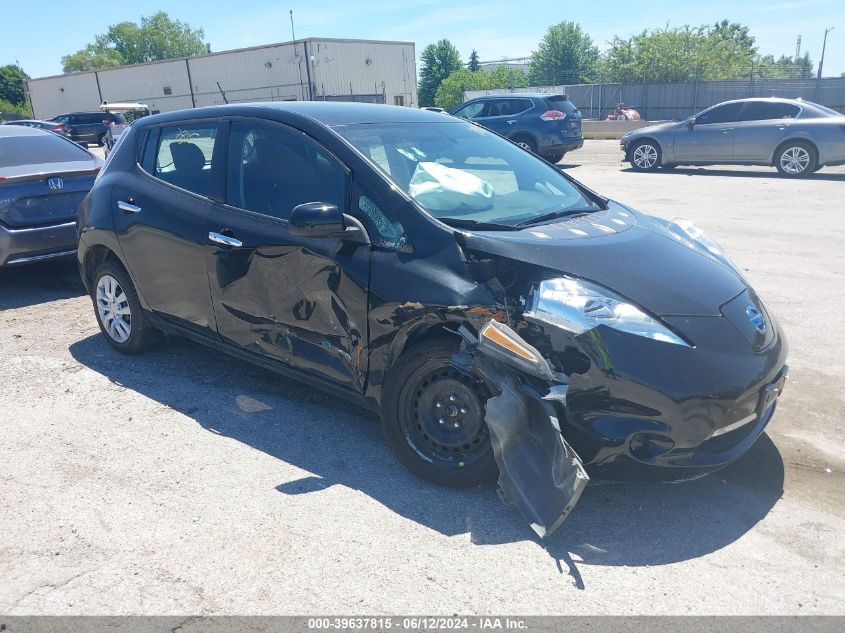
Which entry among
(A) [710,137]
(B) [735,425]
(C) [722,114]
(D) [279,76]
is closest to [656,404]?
(B) [735,425]

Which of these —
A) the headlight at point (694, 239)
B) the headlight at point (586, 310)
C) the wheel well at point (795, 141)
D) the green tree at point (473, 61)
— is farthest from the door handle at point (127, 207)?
the green tree at point (473, 61)

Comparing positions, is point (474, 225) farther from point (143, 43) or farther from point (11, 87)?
point (143, 43)

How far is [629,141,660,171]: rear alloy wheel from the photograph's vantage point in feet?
53.3

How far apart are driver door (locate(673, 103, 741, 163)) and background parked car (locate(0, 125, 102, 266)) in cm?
1252

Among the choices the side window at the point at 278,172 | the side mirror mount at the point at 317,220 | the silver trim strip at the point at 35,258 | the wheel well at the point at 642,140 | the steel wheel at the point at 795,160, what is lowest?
the steel wheel at the point at 795,160

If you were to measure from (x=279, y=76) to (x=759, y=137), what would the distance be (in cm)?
3346

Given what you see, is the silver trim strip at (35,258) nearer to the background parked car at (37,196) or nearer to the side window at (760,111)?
the background parked car at (37,196)

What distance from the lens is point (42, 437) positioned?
416 centimetres

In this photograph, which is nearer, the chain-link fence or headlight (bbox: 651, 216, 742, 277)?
headlight (bbox: 651, 216, 742, 277)

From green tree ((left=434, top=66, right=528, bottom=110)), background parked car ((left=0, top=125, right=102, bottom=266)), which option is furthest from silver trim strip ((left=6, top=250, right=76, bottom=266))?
green tree ((left=434, top=66, right=528, bottom=110))

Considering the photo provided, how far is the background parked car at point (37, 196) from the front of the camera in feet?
22.5

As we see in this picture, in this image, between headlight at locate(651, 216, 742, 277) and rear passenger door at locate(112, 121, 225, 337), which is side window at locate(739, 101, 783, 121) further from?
rear passenger door at locate(112, 121, 225, 337)

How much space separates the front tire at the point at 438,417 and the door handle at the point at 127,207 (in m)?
2.48

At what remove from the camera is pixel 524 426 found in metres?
3.15
